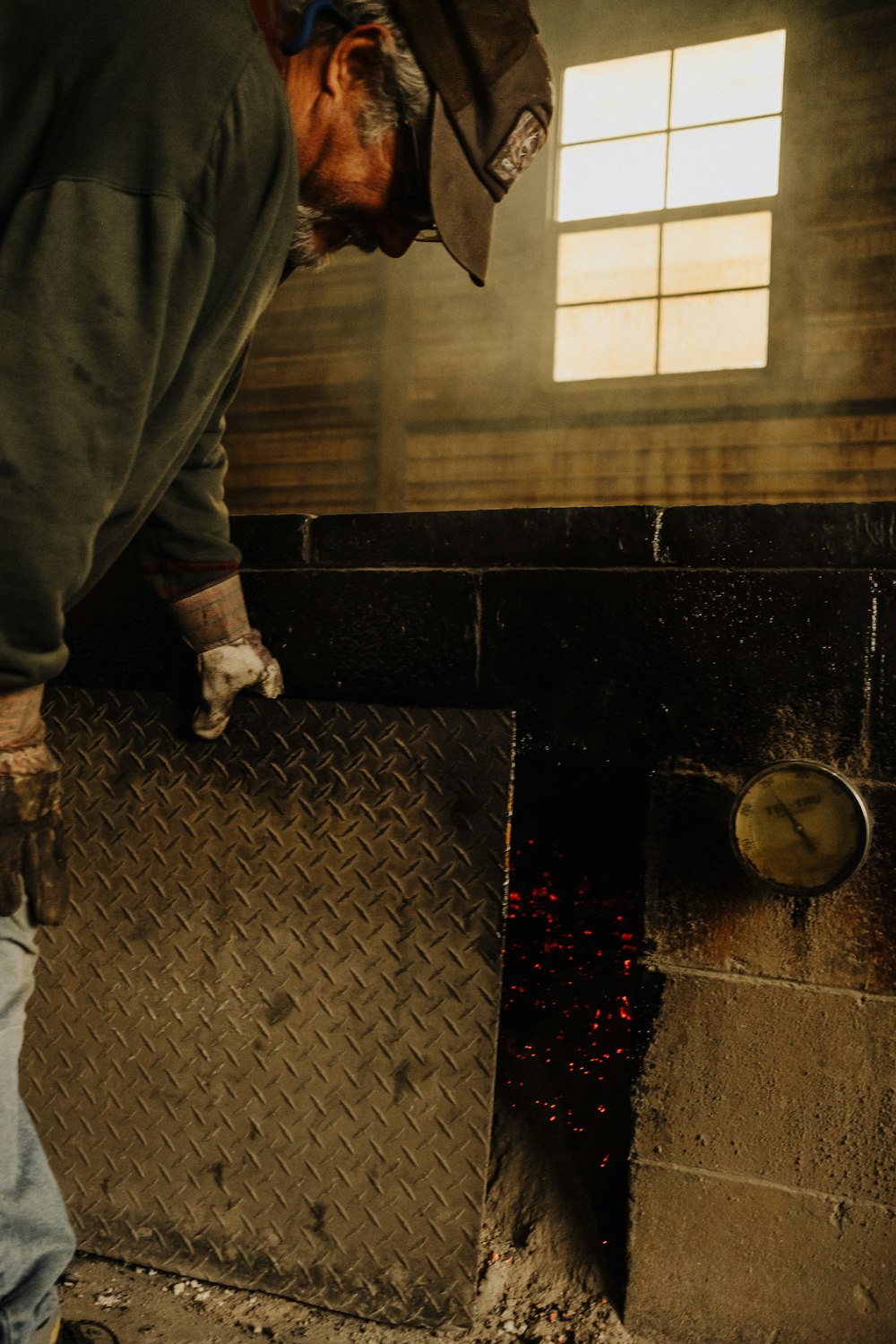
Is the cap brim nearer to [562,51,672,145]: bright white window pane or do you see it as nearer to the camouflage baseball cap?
the camouflage baseball cap

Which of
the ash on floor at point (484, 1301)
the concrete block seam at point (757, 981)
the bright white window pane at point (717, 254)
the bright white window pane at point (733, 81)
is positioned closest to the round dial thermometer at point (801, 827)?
the concrete block seam at point (757, 981)

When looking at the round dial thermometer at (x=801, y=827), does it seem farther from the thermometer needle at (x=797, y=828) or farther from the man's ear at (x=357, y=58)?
the man's ear at (x=357, y=58)

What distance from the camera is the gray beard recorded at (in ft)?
6.11

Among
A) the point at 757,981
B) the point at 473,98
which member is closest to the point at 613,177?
the point at 473,98

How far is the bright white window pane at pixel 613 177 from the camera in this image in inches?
209

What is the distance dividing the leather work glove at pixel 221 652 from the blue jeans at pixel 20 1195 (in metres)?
0.91

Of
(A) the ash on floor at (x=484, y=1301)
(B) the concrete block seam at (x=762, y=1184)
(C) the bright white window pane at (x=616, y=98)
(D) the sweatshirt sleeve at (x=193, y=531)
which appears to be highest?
(C) the bright white window pane at (x=616, y=98)

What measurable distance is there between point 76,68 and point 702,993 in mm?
2301

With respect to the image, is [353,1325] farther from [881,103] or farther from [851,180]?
[881,103]

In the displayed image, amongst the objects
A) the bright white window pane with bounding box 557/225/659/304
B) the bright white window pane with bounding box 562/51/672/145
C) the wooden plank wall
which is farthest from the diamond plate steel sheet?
the bright white window pane with bounding box 562/51/672/145

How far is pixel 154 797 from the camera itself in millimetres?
2686

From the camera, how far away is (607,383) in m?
5.43

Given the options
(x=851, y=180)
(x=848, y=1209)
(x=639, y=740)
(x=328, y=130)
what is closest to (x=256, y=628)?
(x=639, y=740)

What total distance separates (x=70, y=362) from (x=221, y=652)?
1.25m
